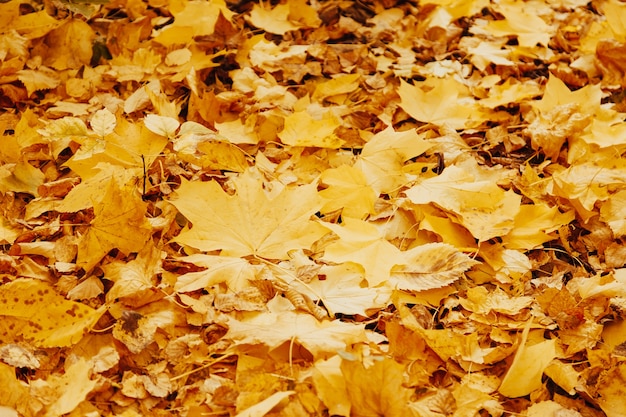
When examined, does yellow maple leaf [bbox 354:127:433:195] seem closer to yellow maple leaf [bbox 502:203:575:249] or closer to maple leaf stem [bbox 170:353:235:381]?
yellow maple leaf [bbox 502:203:575:249]

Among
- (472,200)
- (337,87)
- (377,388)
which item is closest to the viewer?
(377,388)

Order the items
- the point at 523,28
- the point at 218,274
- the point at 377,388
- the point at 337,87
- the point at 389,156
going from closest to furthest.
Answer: the point at 377,388 < the point at 218,274 < the point at 389,156 < the point at 337,87 < the point at 523,28

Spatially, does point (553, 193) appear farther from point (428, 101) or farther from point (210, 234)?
point (210, 234)

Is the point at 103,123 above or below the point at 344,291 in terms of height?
above

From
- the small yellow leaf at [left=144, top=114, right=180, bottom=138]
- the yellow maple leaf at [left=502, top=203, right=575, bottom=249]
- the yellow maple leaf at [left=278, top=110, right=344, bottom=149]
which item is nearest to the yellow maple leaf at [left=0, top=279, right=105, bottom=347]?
the small yellow leaf at [left=144, top=114, right=180, bottom=138]

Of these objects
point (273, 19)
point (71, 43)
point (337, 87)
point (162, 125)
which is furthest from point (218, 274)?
point (273, 19)

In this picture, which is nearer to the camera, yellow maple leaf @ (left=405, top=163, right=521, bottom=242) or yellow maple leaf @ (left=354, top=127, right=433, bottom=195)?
yellow maple leaf @ (left=405, top=163, right=521, bottom=242)

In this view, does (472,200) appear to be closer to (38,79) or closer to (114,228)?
(114,228)
